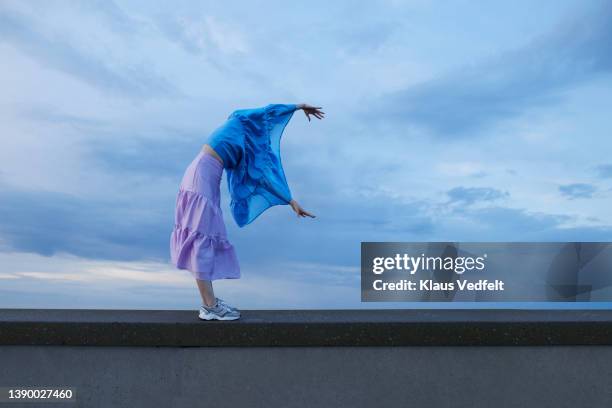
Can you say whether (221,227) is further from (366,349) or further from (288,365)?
(366,349)

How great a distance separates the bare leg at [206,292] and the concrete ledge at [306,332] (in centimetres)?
17

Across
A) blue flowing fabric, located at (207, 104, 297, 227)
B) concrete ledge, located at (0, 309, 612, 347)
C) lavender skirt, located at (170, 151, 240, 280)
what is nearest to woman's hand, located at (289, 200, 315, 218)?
blue flowing fabric, located at (207, 104, 297, 227)

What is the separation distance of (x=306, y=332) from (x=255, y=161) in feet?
3.86

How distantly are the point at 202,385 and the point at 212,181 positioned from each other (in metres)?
1.22

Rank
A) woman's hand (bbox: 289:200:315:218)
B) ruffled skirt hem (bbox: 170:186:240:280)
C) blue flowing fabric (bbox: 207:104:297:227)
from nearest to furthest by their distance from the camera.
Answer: ruffled skirt hem (bbox: 170:186:240:280)
woman's hand (bbox: 289:200:315:218)
blue flowing fabric (bbox: 207:104:297:227)

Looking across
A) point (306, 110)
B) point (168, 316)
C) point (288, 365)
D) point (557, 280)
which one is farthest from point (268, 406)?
point (557, 280)

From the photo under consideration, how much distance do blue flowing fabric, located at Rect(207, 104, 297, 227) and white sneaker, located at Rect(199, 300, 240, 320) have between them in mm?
588

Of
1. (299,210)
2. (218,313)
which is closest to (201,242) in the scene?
(218,313)

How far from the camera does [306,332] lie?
10.4 ft

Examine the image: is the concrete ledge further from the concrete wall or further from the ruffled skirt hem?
the ruffled skirt hem

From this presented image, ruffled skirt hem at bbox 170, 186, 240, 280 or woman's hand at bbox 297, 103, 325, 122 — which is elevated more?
woman's hand at bbox 297, 103, 325, 122

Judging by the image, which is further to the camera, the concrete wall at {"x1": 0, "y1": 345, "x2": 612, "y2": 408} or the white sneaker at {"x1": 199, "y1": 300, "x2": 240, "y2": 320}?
the white sneaker at {"x1": 199, "y1": 300, "x2": 240, "y2": 320}

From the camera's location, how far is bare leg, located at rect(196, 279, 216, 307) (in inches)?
133

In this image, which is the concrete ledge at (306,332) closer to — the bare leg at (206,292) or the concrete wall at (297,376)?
the concrete wall at (297,376)
